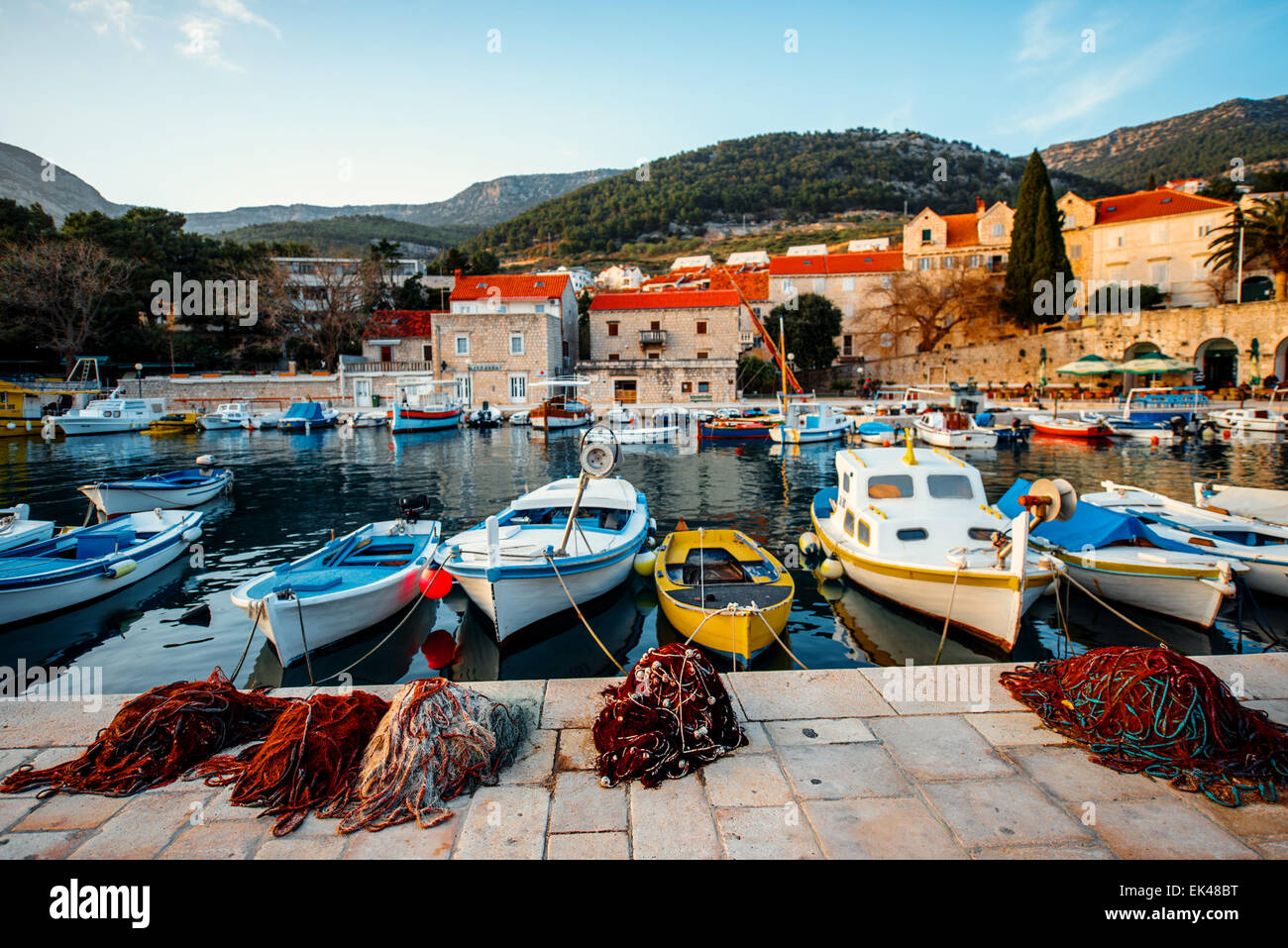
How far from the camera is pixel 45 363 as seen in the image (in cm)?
4969

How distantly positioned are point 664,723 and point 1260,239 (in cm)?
5535

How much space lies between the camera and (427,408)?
40719 millimetres

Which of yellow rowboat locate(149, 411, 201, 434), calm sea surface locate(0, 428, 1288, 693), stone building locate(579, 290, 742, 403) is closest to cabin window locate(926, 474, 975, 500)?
calm sea surface locate(0, 428, 1288, 693)

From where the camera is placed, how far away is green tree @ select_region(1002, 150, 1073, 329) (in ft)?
159

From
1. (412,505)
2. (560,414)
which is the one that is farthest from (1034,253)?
(412,505)

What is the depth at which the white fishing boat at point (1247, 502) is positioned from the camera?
1243 cm

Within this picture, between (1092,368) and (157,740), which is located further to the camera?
(1092,368)

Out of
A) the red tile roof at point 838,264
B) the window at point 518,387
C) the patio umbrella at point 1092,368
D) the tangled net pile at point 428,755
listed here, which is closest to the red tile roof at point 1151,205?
the red tile roof at point 838,264

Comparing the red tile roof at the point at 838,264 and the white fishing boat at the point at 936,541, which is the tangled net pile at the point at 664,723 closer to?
the white fishing boat at the point at 936,541

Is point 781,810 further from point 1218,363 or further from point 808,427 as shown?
point 1218,363

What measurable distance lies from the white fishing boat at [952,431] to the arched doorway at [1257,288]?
27103 mm

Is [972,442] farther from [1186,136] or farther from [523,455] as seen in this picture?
[1186,136]

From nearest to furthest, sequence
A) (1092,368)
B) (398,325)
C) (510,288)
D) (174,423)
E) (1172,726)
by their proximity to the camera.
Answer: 1. (1172,726)
2. (1092,368)
3. (174,423)
4. (510,288)
5. (398,325)
